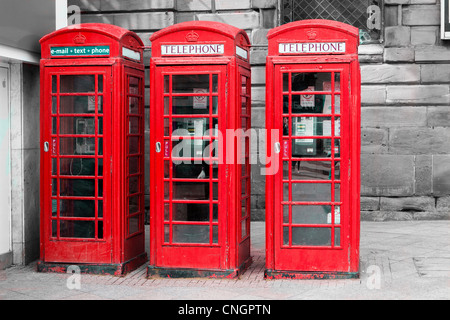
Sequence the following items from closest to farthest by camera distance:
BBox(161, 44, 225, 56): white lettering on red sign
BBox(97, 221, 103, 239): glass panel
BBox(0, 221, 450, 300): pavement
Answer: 1. BBox(0, 221, 450, 300): pavement
2. BBox(161, 44, 225, 56): white lettering on red sign
3. BBox(97, 221, 103, 239): glass panel

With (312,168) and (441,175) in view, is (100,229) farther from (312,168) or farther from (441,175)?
(441,175)

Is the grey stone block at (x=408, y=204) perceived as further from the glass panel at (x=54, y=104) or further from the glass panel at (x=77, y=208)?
the glass panel at (x=54, y=104)

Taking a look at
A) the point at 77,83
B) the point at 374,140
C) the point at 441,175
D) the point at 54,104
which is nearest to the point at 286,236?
the point at 77,83

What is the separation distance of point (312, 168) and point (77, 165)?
2.72 meters

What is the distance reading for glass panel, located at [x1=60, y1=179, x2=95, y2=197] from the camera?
7684 millimetres

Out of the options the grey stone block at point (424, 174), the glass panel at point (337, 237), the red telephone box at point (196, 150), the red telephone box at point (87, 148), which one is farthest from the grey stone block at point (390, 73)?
the red telephone box at point (87, 148)

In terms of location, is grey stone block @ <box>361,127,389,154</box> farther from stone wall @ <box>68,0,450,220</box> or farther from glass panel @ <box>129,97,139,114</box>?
glass panel @ <box>129,97,139,114</box>

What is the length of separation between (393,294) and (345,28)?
2.82 m

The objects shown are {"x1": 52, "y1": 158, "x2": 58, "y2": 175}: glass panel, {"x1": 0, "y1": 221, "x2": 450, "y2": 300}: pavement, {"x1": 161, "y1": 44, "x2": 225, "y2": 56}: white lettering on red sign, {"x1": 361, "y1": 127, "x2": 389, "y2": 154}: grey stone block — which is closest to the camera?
{"x1": 0, "y1": 221, "x2": 450, "y2": 300}: pavement

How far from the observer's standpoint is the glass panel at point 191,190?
7.39 m

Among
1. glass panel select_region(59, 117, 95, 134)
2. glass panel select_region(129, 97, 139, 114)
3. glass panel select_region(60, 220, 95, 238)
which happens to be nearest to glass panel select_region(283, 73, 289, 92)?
glass panel select_region(129, 97, 139, 114)

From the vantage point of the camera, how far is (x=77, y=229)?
7.73 meters

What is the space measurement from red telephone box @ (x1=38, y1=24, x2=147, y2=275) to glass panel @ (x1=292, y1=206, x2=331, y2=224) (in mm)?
1993

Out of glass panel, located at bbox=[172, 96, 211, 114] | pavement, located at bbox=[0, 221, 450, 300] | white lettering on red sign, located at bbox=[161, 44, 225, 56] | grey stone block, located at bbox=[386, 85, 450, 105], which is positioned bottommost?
pavement, located at bbox=[0, 221, 450, 300]
